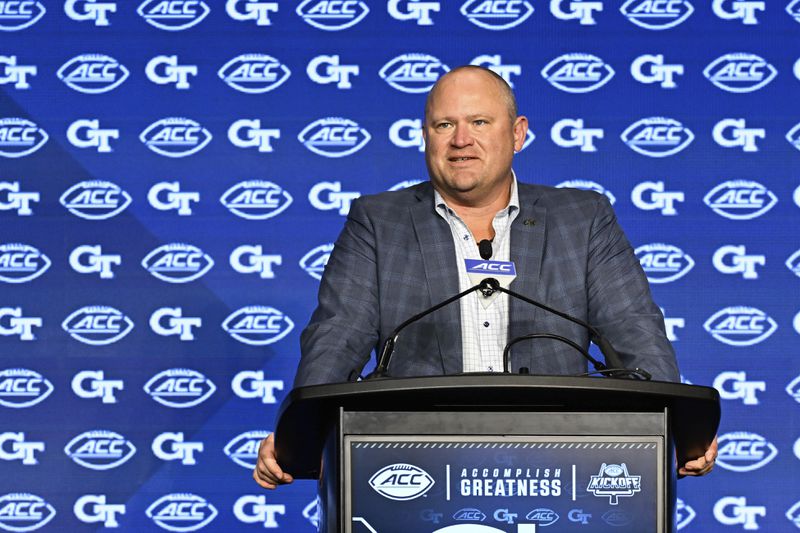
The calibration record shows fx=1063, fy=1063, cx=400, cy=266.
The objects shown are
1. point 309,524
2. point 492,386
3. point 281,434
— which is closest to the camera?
point 492,386

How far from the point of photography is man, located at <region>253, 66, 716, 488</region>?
2436 mm

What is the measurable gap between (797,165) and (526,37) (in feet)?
4.30

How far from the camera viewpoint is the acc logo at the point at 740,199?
15.2 ft

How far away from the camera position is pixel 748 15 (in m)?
4.69

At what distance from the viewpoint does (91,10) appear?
4.77 metres

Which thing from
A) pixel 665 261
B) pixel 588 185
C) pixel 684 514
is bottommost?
pixel 684 514

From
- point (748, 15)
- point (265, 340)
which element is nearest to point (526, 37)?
point (748, 15)

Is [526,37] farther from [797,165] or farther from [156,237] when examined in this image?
[156,237]

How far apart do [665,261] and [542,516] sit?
312cm

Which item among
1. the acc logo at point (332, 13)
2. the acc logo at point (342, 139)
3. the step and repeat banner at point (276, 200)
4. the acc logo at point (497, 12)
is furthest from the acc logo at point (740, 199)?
the acc logo at point (332, 13)

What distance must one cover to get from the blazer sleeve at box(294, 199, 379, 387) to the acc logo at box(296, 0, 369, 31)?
222 centimetres

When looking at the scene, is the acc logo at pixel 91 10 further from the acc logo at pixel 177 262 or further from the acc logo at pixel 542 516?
the acc logo at pixel 542 516

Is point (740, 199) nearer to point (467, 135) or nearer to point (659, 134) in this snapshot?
point (659, 134)

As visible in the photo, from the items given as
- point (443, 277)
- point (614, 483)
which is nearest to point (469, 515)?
point (614, 483)
